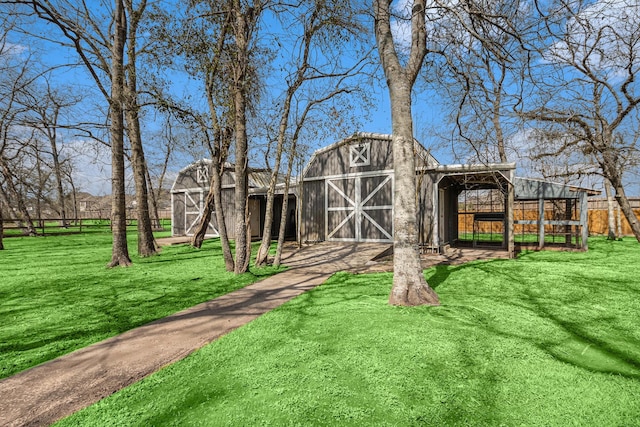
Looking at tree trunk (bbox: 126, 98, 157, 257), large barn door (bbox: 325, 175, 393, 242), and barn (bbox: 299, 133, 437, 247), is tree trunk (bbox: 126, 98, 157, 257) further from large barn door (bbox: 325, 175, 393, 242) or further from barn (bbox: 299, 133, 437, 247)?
large barn door (bbox: 325, 175, 393, 242)

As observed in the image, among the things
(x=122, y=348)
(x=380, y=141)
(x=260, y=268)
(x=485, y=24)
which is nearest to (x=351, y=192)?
(x=380, y=141)

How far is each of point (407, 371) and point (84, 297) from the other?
5839 mm

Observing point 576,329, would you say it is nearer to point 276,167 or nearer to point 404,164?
point 404,164

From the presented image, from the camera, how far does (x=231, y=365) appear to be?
291cm

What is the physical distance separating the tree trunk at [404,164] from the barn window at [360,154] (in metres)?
8.20

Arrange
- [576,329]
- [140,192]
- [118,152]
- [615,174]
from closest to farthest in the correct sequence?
1. [576,329]
2. [118,152]
3. [615,174]
4. [140,192]

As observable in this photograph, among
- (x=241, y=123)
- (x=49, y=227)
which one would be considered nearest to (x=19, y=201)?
(x=49, y=227)

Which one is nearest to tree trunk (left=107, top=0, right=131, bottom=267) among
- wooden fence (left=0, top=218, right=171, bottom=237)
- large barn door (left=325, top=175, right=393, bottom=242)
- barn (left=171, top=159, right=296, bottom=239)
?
barn (left=171, top=159, right=296, bottom=239)

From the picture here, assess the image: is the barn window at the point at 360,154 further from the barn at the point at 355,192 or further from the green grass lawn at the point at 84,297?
the green grass lawn at the point at 84,297

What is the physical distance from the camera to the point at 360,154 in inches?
529

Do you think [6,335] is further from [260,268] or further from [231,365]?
[260,268]

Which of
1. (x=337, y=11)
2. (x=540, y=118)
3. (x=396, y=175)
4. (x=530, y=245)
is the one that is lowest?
(x=530, y=245)

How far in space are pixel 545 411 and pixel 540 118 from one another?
10.4 metres

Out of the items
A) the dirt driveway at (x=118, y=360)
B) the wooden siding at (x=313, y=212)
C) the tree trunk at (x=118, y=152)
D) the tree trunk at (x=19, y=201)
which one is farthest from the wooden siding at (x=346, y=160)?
the tree trunk at (x=19, y=201)
